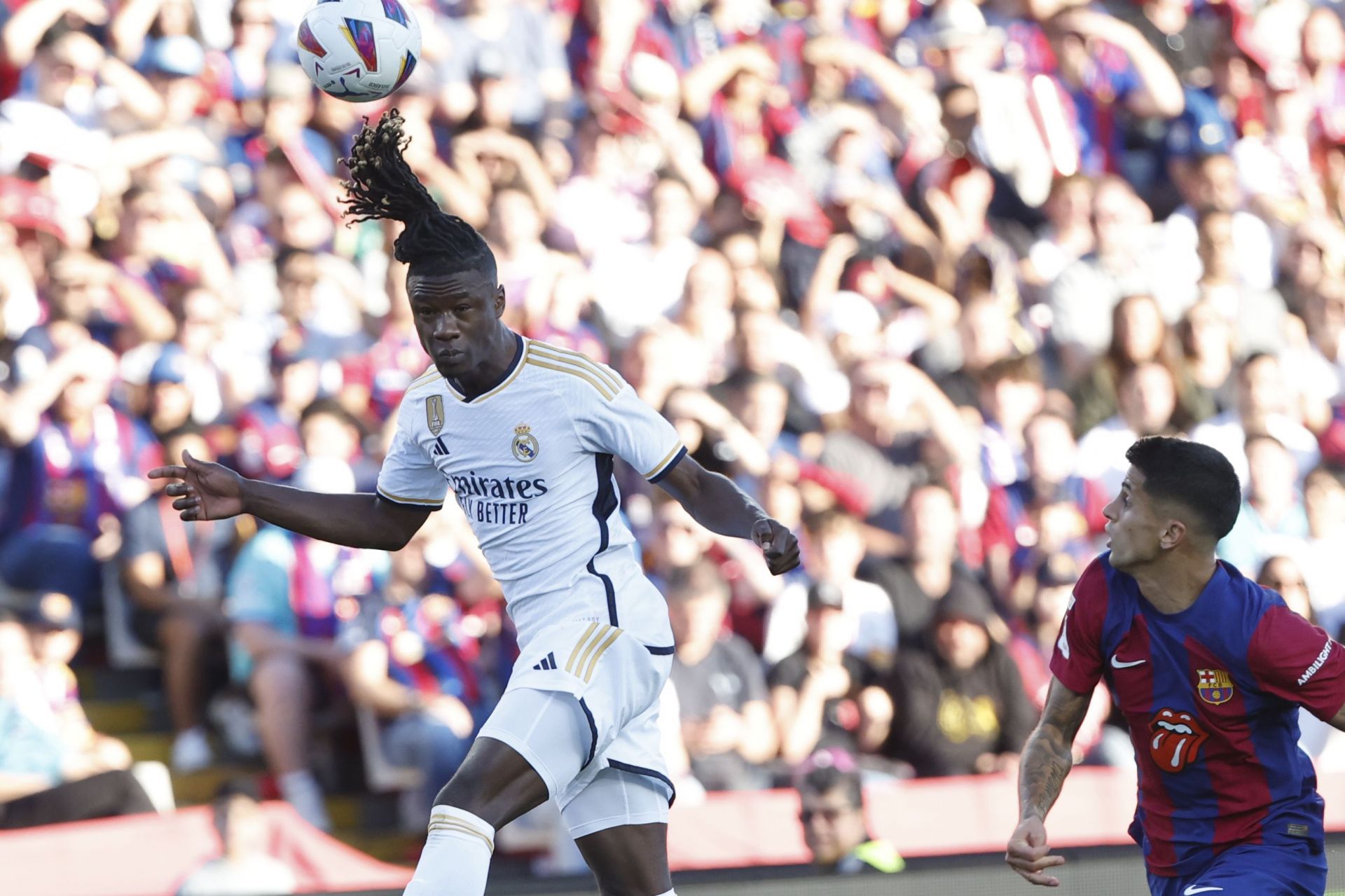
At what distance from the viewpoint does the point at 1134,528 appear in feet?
13.4

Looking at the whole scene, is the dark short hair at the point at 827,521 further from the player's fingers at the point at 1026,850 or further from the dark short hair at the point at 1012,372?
the player's fingers at the point at 1026,850

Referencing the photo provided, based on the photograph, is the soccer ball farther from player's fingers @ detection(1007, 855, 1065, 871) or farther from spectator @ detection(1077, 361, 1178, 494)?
spectator @ detection(1077, 361, 1178, 494)

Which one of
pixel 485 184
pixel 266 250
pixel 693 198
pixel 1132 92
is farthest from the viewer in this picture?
pixel 1132 92

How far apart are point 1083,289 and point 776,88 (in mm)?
2403

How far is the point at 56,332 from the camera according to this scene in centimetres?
787

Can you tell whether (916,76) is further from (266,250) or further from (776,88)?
(266,250)

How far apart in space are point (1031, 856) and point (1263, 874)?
601 millimetres

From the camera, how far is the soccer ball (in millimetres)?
5578

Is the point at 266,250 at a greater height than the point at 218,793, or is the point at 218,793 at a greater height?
the point at 266,250

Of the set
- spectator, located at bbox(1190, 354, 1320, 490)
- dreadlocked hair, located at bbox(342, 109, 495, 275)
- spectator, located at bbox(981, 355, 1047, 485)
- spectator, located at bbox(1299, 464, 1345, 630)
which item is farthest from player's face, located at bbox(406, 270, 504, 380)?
spectator, located at bbox(1190, 354, 1320, 490)

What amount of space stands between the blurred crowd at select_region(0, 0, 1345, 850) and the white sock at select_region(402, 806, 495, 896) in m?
3.33

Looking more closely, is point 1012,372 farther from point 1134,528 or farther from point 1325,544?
point 1134,528

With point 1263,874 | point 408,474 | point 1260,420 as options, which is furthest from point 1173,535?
point 1260,420

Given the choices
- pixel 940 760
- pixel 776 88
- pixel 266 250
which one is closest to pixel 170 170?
pixel 266 250
